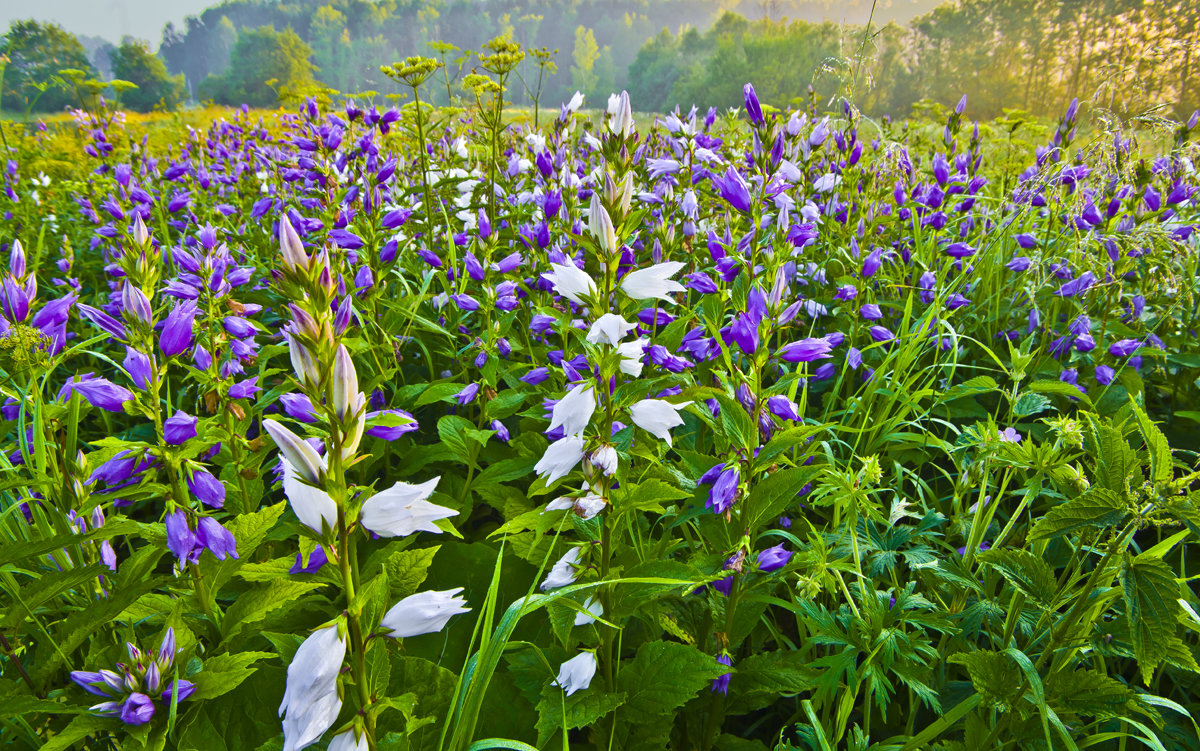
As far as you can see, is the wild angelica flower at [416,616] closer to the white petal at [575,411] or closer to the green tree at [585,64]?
the white petal at [575,411]

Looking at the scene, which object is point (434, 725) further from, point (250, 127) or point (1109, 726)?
point (250, 127)

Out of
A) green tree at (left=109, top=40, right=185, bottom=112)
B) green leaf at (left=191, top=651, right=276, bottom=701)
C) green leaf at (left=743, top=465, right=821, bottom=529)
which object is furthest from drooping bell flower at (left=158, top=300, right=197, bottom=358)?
green tree at (left=109, top=40, right=185, bottom=112)

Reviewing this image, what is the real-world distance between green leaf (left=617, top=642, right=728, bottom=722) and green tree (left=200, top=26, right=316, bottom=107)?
7998 centimetres

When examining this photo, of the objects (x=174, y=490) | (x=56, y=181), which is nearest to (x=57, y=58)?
(x=56, y=181)

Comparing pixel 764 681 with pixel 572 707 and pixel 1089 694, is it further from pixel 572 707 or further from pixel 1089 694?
pixel 1089 694

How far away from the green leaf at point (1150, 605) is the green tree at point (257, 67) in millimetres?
80549

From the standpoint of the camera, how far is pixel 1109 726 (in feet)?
5.22

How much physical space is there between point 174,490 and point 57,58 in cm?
6182

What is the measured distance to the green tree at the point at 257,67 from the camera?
6900 centimetres

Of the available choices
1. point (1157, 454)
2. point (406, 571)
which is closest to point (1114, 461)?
point (1157, 454)

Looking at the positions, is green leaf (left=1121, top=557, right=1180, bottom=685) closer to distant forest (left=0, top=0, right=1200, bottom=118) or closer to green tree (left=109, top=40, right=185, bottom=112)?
distant forest (left=0, top=0, right=1200, bottom=118)

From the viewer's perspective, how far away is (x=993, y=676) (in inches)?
50.9

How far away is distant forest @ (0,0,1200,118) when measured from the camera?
5.21m

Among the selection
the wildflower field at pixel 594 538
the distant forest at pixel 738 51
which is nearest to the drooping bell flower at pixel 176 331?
the wildflower field at pixel 594 538
